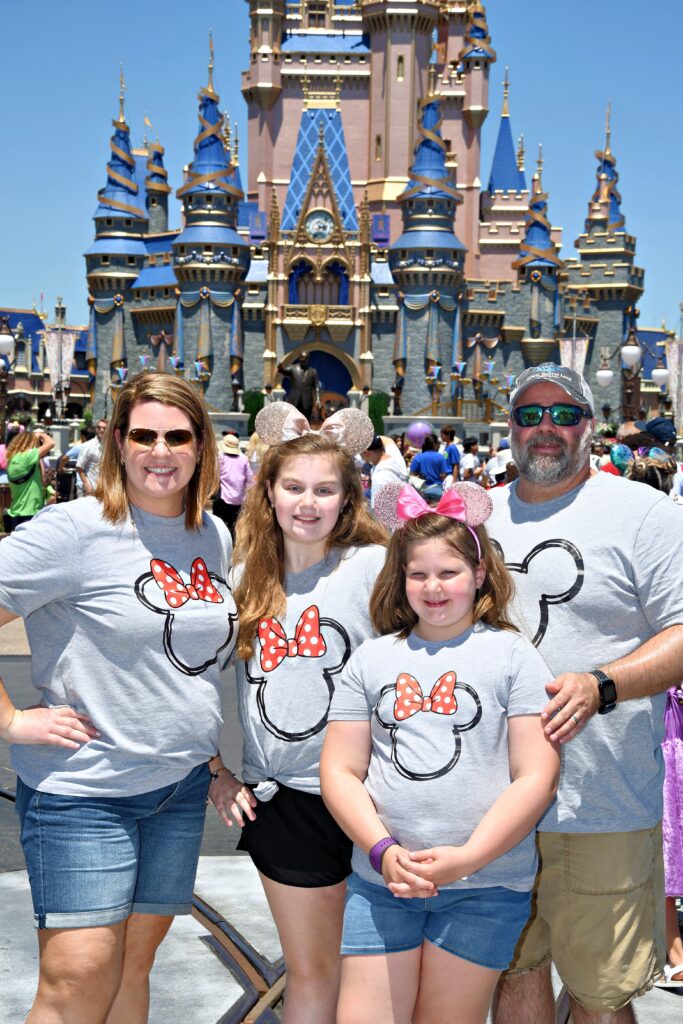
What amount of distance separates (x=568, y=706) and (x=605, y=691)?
6.0 inches

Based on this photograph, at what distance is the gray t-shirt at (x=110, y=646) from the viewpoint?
8.75 ft

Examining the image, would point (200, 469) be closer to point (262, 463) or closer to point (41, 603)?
point (262, 463)

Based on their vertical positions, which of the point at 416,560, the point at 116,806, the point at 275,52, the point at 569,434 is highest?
the point at 275,52

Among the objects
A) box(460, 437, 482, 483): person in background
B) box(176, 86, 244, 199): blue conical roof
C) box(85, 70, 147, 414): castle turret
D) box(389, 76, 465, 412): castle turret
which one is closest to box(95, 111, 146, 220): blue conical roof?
box(85, 70, 147, 414): castle turret

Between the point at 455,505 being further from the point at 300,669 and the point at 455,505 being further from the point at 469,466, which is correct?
the point at 469,466

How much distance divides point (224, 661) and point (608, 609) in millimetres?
889

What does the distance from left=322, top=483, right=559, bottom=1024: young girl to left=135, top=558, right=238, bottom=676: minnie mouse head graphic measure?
13.5 inches

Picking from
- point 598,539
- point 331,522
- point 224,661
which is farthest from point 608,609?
point 224,661

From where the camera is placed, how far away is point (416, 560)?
268 cm

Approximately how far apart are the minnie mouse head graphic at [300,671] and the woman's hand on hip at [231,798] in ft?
0.58

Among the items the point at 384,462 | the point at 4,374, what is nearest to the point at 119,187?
the point at 4,374

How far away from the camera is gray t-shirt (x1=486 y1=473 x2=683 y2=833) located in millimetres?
2834

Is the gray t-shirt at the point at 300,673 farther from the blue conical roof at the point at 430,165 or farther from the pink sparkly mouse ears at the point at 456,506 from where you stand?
the blue conical roof at the point at 430,165

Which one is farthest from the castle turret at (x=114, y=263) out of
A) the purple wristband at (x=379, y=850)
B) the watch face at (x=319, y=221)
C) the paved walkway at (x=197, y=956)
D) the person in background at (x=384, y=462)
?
the purple wristband at (x=379, y=850)
